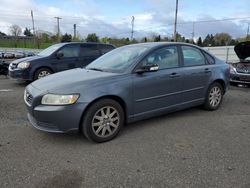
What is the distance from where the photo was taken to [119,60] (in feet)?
14.8

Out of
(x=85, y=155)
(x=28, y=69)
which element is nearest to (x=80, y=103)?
(x=85, y=155)

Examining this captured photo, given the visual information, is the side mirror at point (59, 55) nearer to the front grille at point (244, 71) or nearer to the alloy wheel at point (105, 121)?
the alloy wheel at point (105, 121)

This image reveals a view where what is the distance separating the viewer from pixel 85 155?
340 centimetres

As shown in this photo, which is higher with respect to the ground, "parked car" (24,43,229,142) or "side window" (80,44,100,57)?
"side window" (80,44,100,57)

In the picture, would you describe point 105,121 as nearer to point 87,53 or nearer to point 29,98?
point 29,98

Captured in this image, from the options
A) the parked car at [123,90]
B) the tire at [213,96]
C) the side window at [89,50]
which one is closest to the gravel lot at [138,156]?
the parked car at [123,90]

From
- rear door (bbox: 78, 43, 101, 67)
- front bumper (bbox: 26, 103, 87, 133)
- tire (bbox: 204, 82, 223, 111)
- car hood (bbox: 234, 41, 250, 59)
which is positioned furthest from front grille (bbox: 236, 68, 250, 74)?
front bumper (bbox: 26, 103, 87, 133)

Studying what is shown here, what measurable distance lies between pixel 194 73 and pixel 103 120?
2.19 meters

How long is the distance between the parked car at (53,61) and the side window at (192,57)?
5045mm

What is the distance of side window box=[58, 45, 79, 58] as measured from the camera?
355 inches

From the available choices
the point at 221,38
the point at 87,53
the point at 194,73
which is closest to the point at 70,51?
the point at 87,53

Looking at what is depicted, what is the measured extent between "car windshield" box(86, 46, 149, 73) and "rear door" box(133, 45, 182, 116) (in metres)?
0.23

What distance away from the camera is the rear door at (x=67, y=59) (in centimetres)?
881

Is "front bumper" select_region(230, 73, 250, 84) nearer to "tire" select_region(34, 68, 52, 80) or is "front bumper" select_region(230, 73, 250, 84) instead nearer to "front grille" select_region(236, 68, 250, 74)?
"front grille" select_region(236, 68, 250, 74)
